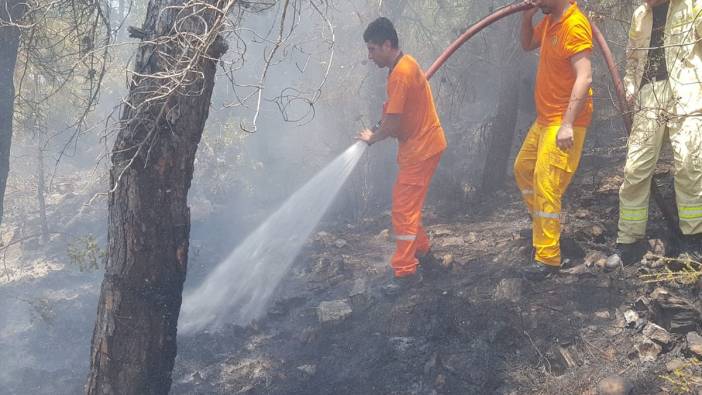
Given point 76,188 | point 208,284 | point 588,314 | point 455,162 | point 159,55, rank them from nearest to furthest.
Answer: point 159,55
point 588,314
point 208,284
point 455,162
point 76,188

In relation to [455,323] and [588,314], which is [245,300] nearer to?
[455,323]

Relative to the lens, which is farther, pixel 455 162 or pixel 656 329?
pixel 455 162

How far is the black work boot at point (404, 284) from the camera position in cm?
456

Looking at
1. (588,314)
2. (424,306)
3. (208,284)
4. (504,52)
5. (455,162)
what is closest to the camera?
(588,314)

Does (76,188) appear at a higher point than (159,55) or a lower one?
higher

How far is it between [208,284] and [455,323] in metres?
4.15

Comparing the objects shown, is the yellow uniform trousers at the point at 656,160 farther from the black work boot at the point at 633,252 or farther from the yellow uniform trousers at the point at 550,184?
the yellow uniform trousers at the point at 550,184

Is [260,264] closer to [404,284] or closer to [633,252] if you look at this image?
[404,284]

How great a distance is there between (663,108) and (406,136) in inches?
81.3

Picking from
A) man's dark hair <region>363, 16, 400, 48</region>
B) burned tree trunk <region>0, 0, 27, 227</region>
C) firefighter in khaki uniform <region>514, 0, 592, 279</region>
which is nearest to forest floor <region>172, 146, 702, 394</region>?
firefighter in khaki uniform <region>514, 0, 592, 279</region>

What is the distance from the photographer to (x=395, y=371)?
141 inches

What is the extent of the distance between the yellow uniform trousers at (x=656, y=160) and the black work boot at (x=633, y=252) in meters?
0.06

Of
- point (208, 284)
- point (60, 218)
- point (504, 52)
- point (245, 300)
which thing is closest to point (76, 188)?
point (60, 218)

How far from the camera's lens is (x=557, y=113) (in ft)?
12.4
